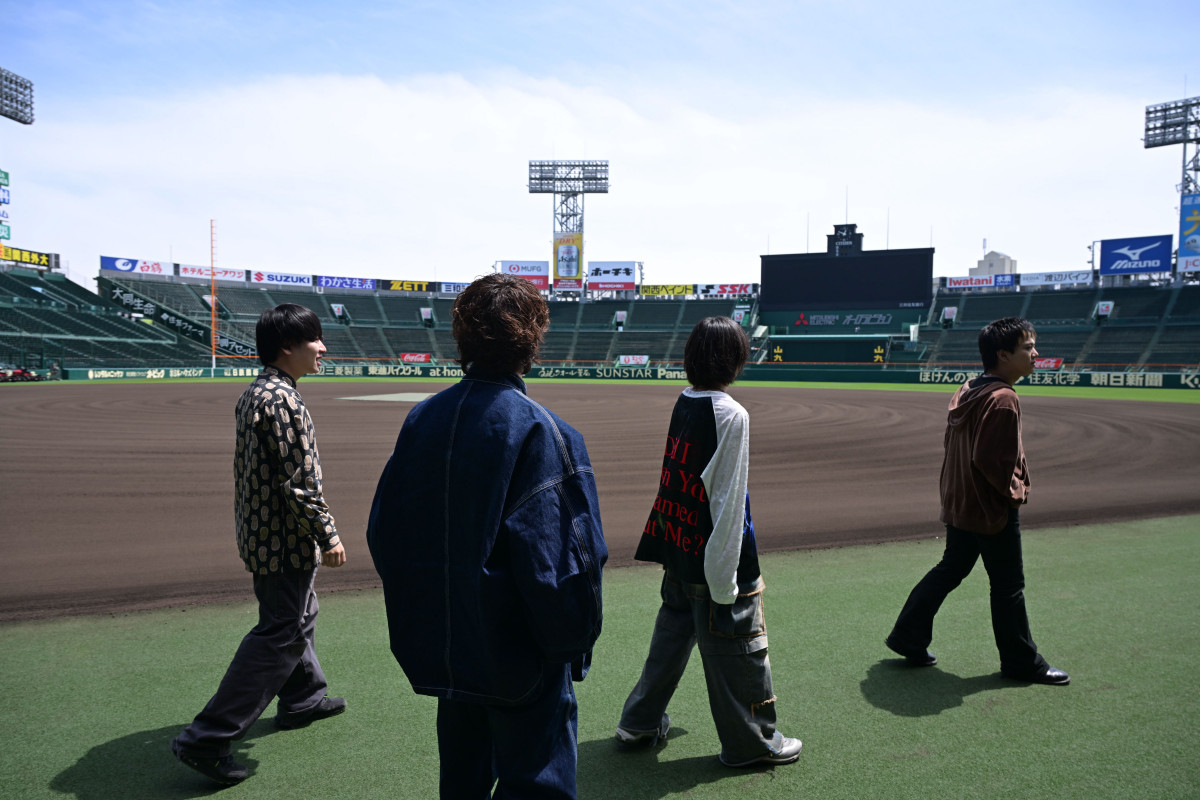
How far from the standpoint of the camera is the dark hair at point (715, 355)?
3.04m

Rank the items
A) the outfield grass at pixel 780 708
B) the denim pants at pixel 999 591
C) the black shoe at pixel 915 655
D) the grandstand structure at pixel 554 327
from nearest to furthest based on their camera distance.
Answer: the outfield grass at pixel 780 708
the denim pants at pixel 999 591
the black shoe at pixel 915 655
the grandstand structure at pixel 554 327

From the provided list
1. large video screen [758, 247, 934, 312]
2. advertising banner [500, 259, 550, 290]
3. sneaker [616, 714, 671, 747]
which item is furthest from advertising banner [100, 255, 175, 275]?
sneaker [616, 714, 671, 747]

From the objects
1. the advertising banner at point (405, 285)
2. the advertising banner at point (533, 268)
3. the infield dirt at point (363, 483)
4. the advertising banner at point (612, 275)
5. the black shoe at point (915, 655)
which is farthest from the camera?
the advertising banner at point (533, 268)

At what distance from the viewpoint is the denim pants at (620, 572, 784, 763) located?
118 inches

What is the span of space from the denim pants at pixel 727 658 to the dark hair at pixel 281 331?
2046 millimetres

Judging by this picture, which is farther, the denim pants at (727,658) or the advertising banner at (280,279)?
the advertising banner at (280,279)

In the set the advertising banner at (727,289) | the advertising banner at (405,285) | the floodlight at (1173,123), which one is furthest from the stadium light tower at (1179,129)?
the advertising banner at (405,285)

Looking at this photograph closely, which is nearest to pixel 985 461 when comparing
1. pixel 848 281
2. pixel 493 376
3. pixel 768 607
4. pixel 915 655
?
pixel 915 655

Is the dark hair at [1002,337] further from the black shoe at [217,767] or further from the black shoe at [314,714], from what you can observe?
the black shoe at [217,767]

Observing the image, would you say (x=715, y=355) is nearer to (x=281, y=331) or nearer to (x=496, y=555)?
(x=496, y=555)

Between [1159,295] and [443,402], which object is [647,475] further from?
[1159,295]

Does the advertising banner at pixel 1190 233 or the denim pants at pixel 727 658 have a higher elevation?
the advertising banner at pixel 1190 233

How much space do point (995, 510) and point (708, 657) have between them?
6.57 ft

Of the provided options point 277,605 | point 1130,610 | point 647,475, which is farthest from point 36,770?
point 647,475
